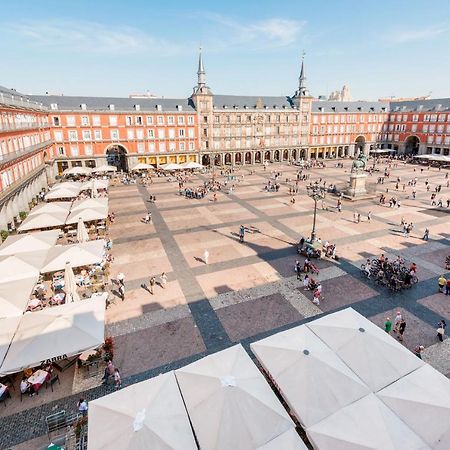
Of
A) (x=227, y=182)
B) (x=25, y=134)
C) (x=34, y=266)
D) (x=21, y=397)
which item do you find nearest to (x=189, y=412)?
(x=21, y=397)

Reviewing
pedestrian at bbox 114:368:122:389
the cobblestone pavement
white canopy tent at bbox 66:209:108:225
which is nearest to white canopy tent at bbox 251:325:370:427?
the cobblestone pavement

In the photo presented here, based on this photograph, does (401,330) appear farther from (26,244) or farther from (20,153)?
(20,153)

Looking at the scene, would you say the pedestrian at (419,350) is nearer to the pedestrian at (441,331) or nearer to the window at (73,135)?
the pedestrian at (441,331)

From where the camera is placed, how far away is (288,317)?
16.2 meters

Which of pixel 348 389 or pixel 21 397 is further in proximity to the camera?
pixel 21 397

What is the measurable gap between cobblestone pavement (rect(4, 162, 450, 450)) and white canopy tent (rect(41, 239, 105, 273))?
2.40 meters

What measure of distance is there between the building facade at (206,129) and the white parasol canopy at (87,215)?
10615 millimetres

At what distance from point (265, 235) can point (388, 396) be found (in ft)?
62.0

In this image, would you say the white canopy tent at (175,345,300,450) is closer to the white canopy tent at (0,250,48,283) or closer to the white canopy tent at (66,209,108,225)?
the white canopy tent at (0,250,48,283)

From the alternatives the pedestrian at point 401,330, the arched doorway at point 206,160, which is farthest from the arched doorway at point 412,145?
the pedestrian at point 401,330

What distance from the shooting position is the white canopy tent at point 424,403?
791 centimetres

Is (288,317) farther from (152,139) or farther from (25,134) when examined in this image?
(152,139)

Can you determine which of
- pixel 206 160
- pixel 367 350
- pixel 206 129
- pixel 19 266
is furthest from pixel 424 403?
pixel 206 160

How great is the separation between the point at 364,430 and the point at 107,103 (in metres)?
60.8
